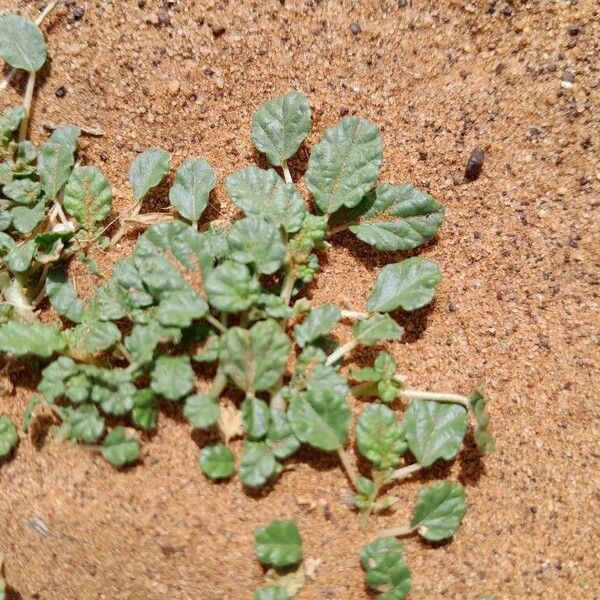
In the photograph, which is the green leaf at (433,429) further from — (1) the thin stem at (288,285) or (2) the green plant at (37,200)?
(2) the green plant at (37,200)

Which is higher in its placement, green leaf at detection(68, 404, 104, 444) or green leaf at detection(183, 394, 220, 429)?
green leaf at detection(183, 394, 220, 429)

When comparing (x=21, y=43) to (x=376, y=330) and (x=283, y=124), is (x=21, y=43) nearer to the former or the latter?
(x=283, y=124)

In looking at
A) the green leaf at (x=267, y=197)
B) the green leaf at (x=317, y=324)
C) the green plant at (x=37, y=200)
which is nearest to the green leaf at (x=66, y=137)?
the green plant at (x=37, y=200)

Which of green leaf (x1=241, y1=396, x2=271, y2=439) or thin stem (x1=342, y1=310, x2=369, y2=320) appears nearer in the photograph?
green leaf (x1=241, y1=396, x2=271, y2=439)

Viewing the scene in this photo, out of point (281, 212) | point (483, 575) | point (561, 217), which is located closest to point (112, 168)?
point (281, 212)

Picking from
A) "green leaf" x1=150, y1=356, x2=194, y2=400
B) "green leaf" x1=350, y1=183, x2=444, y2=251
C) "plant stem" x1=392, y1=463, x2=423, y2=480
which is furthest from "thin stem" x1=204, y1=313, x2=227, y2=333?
"plant stem" x1=392, y1=463, x2=423, y2=480

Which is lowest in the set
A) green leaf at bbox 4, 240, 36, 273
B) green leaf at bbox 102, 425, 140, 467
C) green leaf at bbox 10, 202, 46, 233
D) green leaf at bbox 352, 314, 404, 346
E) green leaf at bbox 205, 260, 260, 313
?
green leaf at bbox 102, 425, 140, 467

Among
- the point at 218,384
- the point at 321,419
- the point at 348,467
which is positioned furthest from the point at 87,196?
the point at 348,467

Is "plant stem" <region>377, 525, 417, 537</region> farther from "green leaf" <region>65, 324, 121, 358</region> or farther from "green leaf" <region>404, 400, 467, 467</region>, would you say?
"green leaf" <region>65, 324, 121, 358</region>
